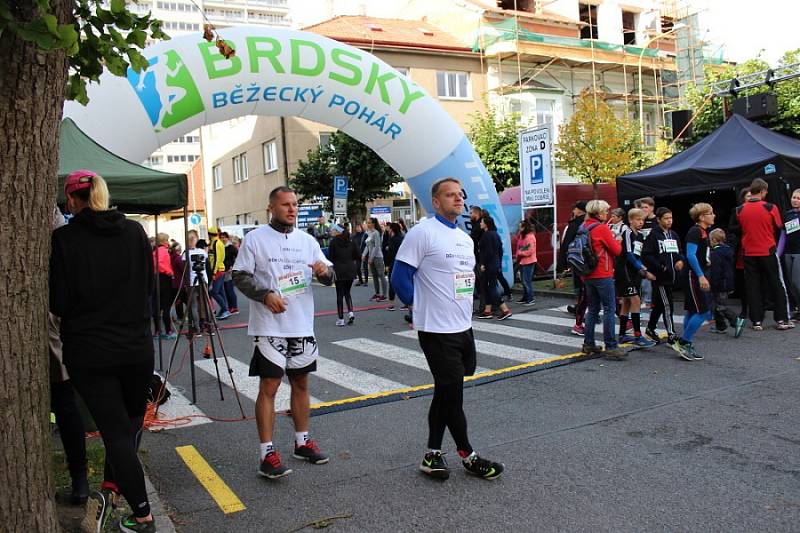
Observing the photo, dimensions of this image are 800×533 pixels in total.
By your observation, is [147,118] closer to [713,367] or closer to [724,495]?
[713,367]

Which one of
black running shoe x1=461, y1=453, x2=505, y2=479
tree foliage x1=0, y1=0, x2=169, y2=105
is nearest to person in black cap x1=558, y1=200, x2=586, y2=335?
black running shoe x1=461, y1=453, x2=505, y2=479

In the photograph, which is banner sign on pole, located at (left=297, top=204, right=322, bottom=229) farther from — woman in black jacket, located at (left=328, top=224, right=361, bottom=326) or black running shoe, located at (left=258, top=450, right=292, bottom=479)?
black running shoe, located at (left=258, top=450, right=292, bottom=479)

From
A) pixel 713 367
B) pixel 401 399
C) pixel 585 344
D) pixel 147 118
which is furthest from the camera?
pixel 147 118

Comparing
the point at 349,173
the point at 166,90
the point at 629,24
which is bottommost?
the point at 166,90

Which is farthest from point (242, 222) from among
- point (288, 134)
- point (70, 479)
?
point (70, 479)

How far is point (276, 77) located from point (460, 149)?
3.74 metres

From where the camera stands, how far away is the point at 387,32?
33.7 m

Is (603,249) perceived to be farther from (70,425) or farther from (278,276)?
(70,425)

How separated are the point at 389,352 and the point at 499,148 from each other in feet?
68.8

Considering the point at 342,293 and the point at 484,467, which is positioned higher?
the point at 342,293

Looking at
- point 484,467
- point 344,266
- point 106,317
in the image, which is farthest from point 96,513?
point 344,266

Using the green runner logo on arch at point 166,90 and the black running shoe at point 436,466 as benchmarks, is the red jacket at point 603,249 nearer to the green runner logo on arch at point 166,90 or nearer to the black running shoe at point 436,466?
the black running shoe at point 436,466

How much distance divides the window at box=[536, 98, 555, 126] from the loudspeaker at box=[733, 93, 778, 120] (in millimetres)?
19445

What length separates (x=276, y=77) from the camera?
1024cm
